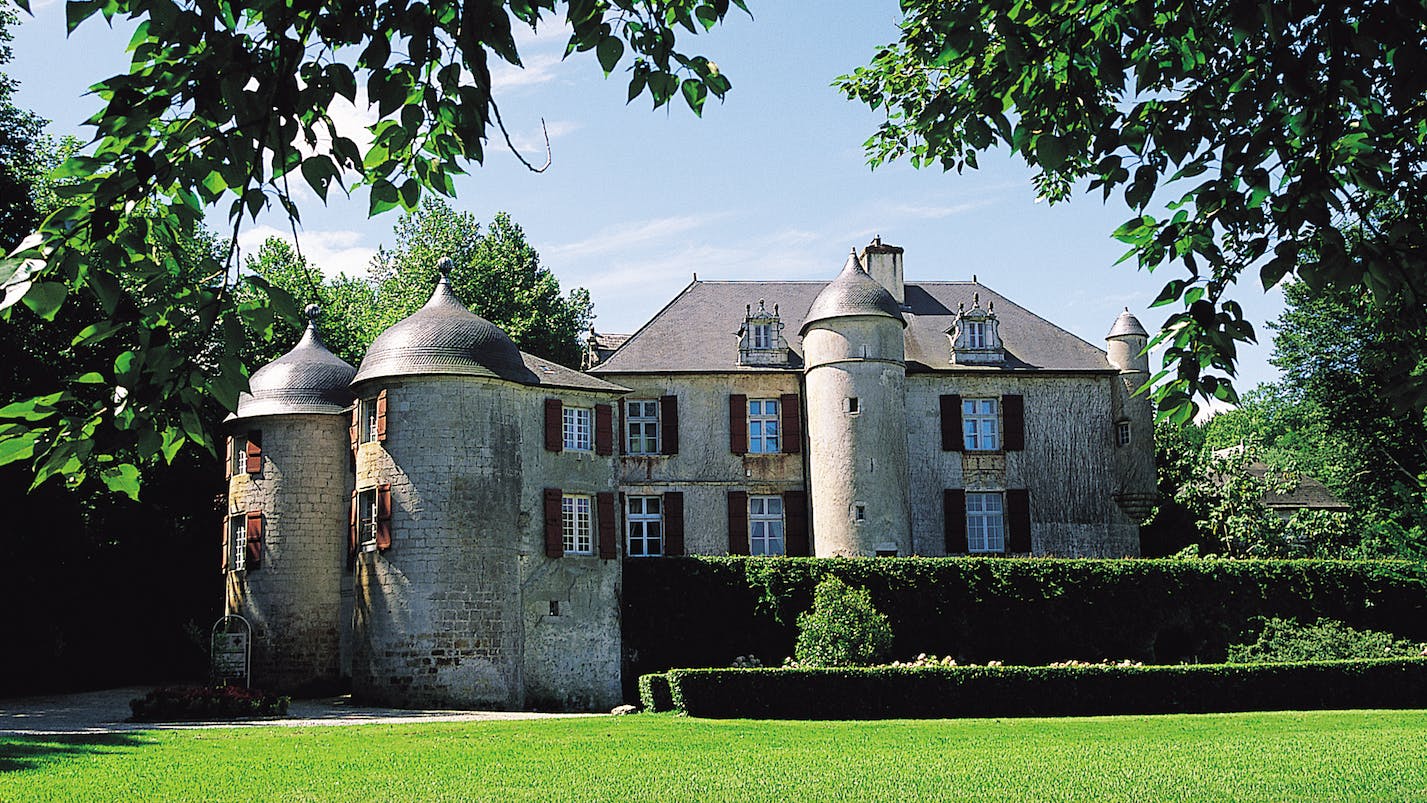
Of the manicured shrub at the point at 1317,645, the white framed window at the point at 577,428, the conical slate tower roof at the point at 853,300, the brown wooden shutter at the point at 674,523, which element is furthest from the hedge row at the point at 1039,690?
the conical slate tower roof at the point at 853,300

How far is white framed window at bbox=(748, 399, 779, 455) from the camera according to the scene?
111 ft

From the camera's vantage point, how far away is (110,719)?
23016 mm

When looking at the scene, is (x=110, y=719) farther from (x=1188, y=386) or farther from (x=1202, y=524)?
(x=1202, y=524)

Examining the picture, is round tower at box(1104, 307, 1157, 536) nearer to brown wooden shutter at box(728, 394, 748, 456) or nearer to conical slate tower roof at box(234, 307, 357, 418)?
brown wooden shutter at box(728, 394, 748, 456)

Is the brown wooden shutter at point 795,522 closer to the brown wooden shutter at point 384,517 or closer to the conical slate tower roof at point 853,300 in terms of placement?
the conical slate tower roof at point 853,300

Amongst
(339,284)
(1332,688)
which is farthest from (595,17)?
(339,284)

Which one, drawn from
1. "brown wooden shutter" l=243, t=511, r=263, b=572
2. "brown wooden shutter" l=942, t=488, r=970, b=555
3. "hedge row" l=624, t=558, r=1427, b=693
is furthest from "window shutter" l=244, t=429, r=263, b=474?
"brown wooden shutter" l=942, t=488, r=970, b=555

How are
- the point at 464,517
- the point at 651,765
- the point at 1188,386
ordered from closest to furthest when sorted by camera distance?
1. the point at 1188,386
2. the point at 651,765
3. the point at 464,517

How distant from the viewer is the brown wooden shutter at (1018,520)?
1323 inches

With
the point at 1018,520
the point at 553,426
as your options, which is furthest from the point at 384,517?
the point at 1018,520

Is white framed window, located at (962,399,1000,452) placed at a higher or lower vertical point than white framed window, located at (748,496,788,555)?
higher

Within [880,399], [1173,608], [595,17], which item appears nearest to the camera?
[595,17]

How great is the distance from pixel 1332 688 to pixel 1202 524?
13.1 meters

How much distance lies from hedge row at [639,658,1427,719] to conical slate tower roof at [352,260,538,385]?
7.24 m
